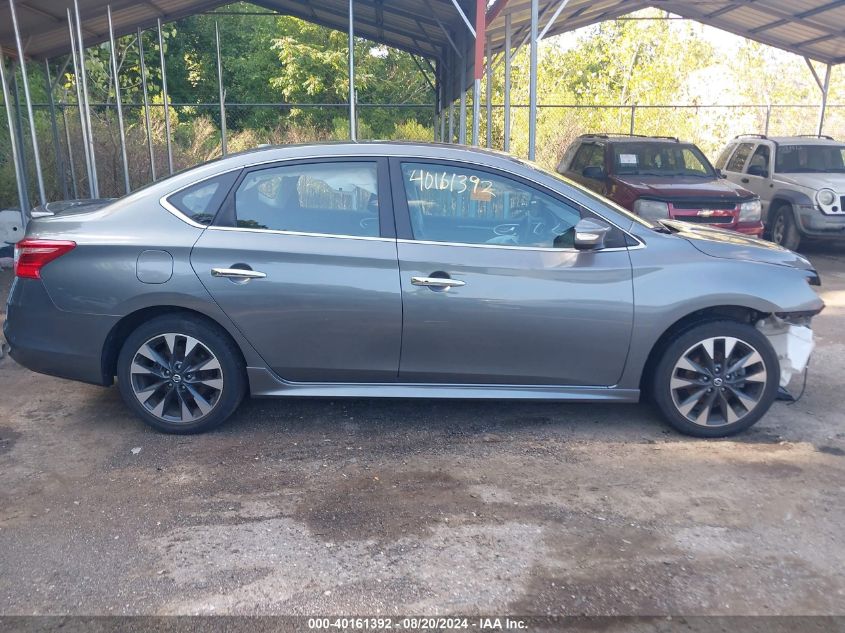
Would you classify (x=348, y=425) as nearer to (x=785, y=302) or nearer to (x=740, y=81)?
(x=785, y=302)

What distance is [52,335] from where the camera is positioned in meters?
4.77

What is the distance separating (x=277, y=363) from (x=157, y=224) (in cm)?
110

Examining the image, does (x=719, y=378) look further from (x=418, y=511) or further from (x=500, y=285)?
(x=418, y=511)

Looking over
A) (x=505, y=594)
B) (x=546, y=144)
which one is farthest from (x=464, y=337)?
(x=546, y=144)

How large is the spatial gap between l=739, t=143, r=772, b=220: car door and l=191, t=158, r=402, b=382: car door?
9.80 metres

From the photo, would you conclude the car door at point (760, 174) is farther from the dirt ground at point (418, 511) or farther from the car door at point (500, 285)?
the car door at point (500, 285)

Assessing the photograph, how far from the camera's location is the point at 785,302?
187 inches

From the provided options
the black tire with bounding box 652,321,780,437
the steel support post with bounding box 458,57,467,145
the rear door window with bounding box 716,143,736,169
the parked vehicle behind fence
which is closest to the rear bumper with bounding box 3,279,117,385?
the black tire with bounding box 652,321,780,437

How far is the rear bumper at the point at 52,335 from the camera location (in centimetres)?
472

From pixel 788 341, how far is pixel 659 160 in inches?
265

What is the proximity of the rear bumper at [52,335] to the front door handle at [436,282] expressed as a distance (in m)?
1.83

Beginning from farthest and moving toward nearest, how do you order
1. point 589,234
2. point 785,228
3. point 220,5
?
point 220,5
point 785,228
point 589,234

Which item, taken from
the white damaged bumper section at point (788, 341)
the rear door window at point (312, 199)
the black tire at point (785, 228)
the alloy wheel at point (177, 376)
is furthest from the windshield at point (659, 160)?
the alloy wheel at point (177, 376)

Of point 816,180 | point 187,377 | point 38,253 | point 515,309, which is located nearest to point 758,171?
point 816,180
